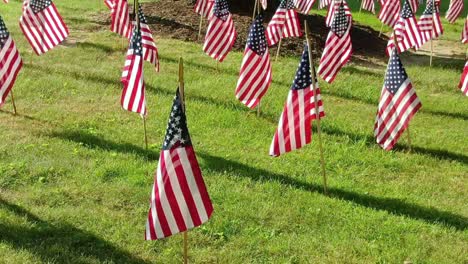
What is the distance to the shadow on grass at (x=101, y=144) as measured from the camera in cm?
944

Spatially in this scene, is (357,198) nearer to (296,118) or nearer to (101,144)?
(296,118)

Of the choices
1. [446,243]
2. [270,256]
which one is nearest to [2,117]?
[270,256]

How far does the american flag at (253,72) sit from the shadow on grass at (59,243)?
3973 millimetres

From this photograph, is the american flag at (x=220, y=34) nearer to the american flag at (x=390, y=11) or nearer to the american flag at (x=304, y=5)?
the american flag at (x=304, y=5)

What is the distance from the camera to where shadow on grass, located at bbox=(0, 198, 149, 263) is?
675 centimetres

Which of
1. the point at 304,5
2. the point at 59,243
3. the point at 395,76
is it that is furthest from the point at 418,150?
the point at 304,5

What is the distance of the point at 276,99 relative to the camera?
39.8 feet

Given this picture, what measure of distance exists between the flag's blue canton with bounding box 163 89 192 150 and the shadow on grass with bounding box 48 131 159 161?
332 centimetres

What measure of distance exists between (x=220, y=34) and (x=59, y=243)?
670 cm

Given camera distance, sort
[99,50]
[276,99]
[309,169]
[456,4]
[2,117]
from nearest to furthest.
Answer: [309,169] < [2,117] < [276,99] < [99,50] < [456,4]

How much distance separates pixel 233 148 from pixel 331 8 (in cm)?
675

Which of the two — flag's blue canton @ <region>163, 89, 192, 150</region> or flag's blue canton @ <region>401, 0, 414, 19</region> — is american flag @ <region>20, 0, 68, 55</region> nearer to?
flag's blue canton @ <region>163, 89, 192, 150</region>

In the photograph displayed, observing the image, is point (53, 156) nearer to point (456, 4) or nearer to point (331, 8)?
point (331, 8)

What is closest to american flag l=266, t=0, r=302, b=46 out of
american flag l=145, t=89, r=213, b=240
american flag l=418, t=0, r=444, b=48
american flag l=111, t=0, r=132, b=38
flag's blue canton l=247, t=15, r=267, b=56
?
american flag l=418, t=0, r=444, b=48
